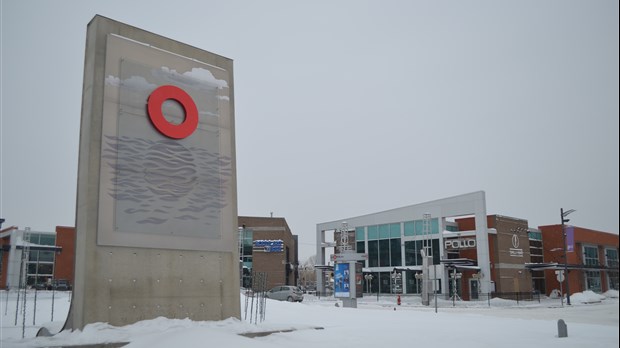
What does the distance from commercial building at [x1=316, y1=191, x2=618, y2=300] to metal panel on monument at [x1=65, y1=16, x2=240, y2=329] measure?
38.9 meters

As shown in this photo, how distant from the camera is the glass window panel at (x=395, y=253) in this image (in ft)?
214

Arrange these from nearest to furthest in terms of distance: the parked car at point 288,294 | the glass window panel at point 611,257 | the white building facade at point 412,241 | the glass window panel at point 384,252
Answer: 1. the glass window panel at point 611,257
2. the parked car at point 288,294
3. the white building facade at point 412,241
4. the glass window panel at point 384,252

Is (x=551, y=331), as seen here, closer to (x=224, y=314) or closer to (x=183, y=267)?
(x=224, y=314)

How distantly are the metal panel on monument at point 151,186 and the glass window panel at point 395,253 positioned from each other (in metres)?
50.0

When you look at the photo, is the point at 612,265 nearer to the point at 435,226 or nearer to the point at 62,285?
the point at 435,226

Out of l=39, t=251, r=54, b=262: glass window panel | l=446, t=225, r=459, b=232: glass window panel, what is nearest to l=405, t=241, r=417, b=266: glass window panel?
l=446, t=225, r=459, b=232: glass window panel

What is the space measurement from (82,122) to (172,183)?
3.27 meters

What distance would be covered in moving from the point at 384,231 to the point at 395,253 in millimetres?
3432

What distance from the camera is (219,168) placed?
1783cm

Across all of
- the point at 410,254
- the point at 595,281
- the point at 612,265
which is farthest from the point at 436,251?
the point at 612,265

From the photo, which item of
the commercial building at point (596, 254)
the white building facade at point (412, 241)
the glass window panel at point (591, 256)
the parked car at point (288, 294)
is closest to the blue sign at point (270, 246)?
the white building facade at point (412, 241)

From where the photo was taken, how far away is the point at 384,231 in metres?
67.6

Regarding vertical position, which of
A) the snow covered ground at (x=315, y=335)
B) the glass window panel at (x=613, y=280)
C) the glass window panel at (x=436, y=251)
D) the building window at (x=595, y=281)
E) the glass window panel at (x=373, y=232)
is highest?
the glass window panel at (x=373, y=232)

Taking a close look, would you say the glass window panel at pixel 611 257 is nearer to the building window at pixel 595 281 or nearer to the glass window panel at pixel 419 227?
the building window at pixel 595 281
